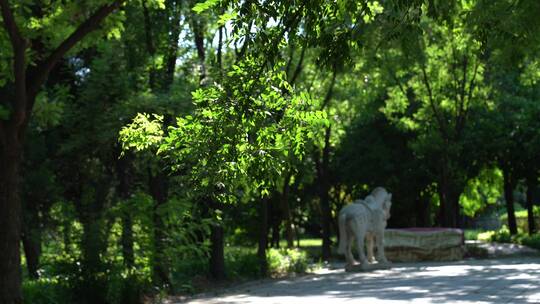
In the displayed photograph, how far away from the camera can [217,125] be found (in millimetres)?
5434

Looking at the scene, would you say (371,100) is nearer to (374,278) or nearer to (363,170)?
(363,170)

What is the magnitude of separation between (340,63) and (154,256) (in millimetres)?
7738

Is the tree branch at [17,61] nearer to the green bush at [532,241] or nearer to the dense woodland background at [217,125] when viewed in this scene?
the dense woodland background at [217,125]

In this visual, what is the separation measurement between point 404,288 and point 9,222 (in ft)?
27.1

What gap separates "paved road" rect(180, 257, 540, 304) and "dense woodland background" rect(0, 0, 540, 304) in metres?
1.34

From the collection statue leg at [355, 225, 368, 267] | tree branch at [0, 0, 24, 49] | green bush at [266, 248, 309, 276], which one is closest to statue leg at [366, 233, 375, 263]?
statue leg at [355, 225, 368, 267]

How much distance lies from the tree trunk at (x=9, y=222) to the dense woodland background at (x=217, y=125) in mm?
21

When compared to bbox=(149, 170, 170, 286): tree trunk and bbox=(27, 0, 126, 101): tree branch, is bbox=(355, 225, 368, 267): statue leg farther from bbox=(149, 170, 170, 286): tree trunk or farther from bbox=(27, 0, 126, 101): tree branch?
bbox=(27, 0, 126, 101): tree branch

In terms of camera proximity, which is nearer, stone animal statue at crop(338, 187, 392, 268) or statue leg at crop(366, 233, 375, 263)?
stone animal statue at crop(338, 187, 392, 268)

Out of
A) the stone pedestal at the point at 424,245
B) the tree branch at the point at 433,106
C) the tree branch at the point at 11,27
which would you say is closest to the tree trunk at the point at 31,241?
the tree branch at the point at 11,27

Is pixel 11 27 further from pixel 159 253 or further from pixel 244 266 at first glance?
pixel 244 266

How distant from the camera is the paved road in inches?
524

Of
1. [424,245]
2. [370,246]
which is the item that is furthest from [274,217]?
[370,246]

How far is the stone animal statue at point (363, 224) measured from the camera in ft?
69.8
